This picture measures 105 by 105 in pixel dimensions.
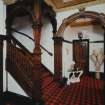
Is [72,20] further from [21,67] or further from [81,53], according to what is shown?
[81,53]

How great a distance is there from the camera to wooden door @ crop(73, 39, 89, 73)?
8617 millimetres

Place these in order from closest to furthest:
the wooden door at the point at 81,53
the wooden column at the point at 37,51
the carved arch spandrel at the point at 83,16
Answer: the wooden column at the point at 37,51 < the carved arch spandrel at the point at 83,16 < the wooden door at the point at 81,53

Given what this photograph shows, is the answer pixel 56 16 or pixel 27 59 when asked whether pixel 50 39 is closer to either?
Result: pixel 56 16

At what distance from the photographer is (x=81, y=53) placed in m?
8.84

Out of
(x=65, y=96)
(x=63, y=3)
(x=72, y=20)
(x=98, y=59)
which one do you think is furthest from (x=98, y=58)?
(x=65, y=96)

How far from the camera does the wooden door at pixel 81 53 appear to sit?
8.62m

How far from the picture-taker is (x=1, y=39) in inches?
171

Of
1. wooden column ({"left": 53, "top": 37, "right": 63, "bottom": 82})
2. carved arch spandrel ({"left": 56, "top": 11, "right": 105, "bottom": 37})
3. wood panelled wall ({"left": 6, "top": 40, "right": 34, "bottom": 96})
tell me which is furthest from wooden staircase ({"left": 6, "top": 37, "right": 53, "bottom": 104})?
carved arch spandrel ({"left": 56, "top": 11, "right": 105, "bottom": 37})

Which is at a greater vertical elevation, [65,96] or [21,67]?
[21,67]

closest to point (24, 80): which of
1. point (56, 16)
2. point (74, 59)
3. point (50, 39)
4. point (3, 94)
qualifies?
point (3, 94)

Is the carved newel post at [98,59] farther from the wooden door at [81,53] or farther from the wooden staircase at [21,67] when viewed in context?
the wooden staircase at [21,67]

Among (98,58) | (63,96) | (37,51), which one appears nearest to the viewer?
(37,51)

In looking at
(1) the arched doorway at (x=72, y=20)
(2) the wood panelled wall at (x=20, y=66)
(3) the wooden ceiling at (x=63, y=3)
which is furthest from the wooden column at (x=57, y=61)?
(2) the wood panelled wall at (x=20, y=66)

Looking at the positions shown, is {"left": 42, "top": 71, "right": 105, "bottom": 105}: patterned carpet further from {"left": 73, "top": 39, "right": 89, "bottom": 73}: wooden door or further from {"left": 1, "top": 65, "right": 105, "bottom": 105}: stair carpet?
{"left": 73, "top": 39, "right": 89, "bottom": 73}: wooden door
